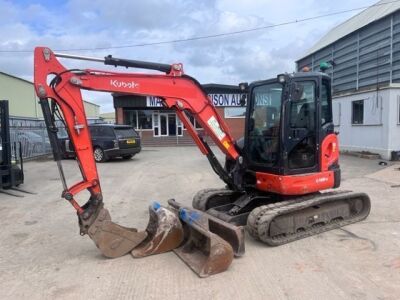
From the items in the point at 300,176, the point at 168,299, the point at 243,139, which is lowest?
the point at 168,299

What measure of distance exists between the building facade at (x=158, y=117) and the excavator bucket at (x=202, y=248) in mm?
26178

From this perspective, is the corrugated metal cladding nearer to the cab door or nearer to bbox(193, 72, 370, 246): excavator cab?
bbox(193, 72, 370, 246): excavator cab

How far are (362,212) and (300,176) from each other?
1.73 meters

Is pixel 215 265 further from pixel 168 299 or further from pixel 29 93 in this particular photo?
pixel 29 93

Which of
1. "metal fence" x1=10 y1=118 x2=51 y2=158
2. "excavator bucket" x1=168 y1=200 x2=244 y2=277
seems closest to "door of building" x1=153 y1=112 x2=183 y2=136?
"metal fence" x1=10 y1=118 x2=51 y2=158

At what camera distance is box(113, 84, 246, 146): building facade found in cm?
3231

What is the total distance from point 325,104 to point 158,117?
2763cm

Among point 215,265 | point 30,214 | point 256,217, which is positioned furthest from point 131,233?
point 30,214

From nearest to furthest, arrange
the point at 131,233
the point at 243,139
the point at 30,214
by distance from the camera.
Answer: the point at 131,233
the point at 243,139
the point at 30,214

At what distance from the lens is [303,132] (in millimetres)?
6648

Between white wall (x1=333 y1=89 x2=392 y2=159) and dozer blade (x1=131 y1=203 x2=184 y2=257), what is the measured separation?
12.7 metres

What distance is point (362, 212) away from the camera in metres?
7.50

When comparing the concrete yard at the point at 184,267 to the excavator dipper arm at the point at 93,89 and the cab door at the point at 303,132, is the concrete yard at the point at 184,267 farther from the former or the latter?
the cab door at the point at 303,132

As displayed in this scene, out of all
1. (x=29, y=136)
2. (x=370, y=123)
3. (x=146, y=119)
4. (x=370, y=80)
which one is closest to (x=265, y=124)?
(x=370, y=123)
